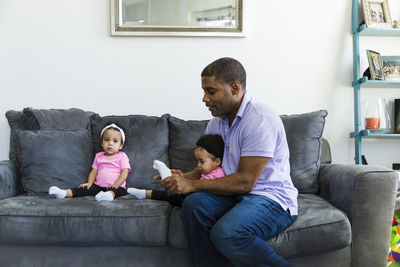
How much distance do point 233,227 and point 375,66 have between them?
71.8 inches

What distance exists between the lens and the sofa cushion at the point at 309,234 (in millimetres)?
1579

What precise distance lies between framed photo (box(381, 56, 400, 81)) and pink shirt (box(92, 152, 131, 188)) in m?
1.95

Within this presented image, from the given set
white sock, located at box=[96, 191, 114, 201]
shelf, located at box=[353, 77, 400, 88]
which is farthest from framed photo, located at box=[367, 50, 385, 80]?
white sock, located at box=[96, 191, 114, 201]

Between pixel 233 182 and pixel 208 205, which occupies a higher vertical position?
pixel 233 182

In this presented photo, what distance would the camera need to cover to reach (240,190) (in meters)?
1.58

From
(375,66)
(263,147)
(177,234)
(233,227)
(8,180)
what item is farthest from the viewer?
(375,66)

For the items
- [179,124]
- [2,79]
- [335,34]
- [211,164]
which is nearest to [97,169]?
[179,124]

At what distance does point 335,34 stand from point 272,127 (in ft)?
4.97

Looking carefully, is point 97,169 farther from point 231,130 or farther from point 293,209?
point 293,209

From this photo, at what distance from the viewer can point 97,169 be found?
7.52 ft

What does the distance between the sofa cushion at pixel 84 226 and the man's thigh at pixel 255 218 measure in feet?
1.17

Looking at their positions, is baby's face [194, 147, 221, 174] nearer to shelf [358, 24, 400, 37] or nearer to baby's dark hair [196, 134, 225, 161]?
baby's dark hair [196, 134, 225, 161]

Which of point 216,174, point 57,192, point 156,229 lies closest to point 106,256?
point 156,229

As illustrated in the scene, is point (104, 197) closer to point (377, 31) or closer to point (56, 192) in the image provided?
point (56, 192)
